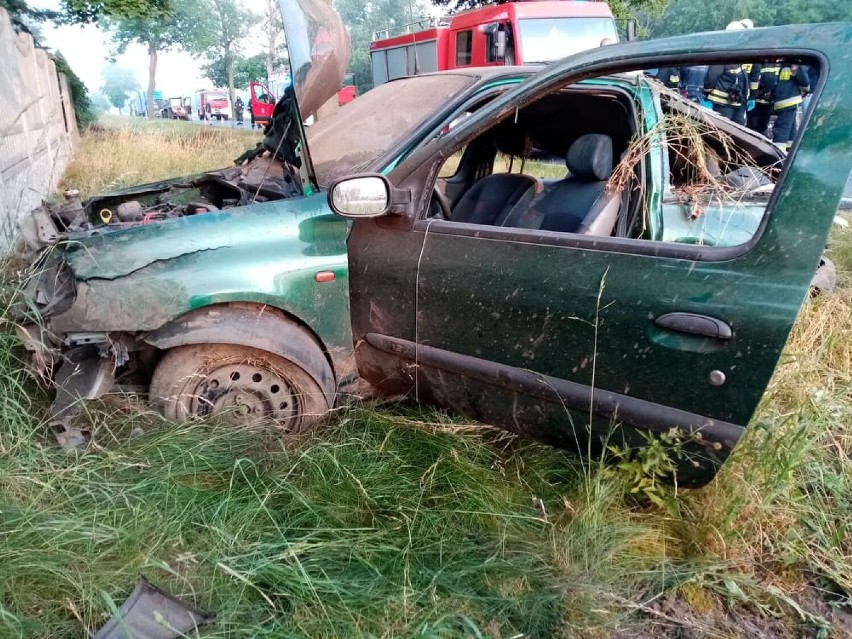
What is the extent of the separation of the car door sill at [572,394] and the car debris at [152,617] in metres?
1.12

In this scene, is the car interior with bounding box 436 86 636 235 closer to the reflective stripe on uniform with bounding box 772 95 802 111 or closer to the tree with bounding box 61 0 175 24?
the reflective stripe on uniform with bounding box 772 95 802 111

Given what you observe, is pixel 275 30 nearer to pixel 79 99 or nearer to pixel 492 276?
pixel 492 276

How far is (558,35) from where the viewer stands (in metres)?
9.89

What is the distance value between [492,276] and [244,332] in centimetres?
97

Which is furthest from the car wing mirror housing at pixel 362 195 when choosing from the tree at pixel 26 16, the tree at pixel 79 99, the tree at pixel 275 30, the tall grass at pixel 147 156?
the tree at pixel 79 99

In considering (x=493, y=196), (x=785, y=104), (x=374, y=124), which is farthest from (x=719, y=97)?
(x=374, y=124)

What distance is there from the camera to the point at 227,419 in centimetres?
242

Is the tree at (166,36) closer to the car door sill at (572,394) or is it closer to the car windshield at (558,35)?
the car windshield at (558,35)

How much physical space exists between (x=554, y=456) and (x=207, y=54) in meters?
44.8

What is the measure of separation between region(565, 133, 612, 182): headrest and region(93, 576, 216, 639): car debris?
7.10 feet

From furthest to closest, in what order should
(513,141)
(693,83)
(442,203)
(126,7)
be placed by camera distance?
(126,7) → (693,83) → (513,141) → (442,203)

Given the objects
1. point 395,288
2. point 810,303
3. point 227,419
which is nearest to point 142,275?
point 227,419

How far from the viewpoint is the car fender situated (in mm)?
2264

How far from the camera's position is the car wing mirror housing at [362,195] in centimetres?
211
